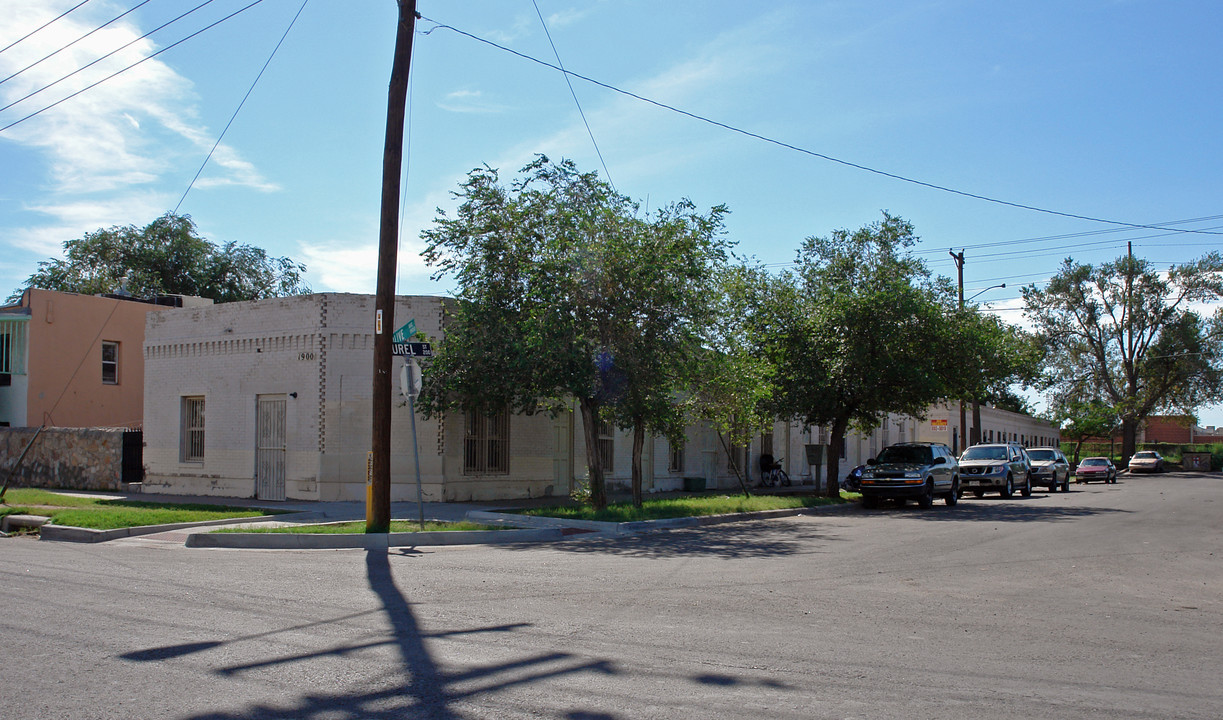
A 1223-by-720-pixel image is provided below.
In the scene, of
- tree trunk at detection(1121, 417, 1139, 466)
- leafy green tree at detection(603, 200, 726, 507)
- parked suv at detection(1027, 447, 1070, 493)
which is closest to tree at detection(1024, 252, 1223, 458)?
tree trunk at detection(1121, 417, 1139, 466)

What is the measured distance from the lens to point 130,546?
13.2 m

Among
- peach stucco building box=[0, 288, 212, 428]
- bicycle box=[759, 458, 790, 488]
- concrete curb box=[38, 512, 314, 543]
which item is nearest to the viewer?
concrete curb box=[38, 512, 314, 543]

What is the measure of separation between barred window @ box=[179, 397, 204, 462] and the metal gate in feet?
8.27

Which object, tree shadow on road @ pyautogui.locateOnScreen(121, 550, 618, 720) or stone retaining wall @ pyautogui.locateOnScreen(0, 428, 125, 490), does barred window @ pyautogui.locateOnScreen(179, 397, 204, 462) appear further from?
tree shadow on road @ pyautogui.locateOnScreen(121, 550, 618, 720)

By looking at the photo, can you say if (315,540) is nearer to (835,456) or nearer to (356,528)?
(356,528)

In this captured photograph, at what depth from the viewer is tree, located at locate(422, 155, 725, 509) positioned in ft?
56.1

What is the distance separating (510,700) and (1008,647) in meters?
3.97

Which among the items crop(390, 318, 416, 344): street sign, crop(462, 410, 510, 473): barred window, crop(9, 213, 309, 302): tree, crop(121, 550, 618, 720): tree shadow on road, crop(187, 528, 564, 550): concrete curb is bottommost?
crop(187, 528, 564, 550): concrete curb

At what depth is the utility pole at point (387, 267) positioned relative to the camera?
14297 millimetres

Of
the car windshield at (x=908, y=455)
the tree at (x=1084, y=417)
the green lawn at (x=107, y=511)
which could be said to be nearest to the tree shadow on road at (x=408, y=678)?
the green lawn at (x=107, y=511)

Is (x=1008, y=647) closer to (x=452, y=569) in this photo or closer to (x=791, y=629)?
(x=791, y=629)

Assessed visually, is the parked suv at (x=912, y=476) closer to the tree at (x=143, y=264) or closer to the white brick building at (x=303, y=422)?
the white brick building at (x=303, y=422)

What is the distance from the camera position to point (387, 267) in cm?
1444

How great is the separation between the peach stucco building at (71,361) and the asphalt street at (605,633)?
2008 cm
